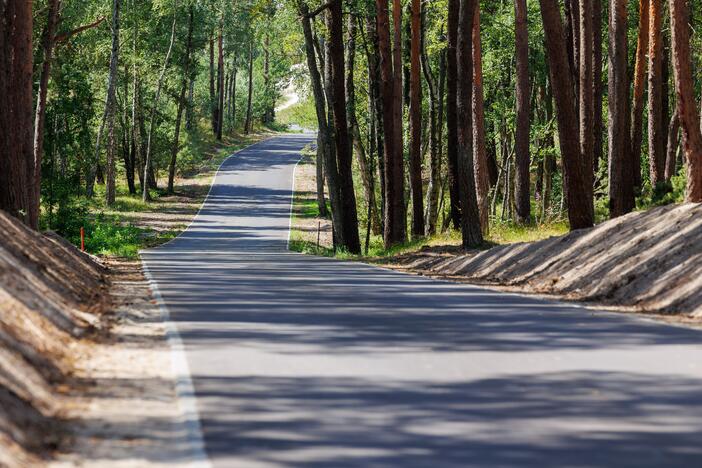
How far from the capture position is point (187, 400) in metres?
9.25

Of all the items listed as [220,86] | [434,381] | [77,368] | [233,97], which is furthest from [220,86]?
[434,381]

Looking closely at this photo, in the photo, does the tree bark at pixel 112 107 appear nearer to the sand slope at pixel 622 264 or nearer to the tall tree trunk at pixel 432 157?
the tall tree trunk at pixel 432 157

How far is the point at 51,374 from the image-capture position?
10.3 meters

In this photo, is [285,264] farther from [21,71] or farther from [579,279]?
[579,279]

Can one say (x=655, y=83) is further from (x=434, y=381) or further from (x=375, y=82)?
(x=434, y=381)

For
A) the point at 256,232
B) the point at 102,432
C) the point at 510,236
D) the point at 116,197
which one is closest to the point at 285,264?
the point at 510,236

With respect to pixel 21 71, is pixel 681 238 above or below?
below

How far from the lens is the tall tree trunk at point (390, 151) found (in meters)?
42.8

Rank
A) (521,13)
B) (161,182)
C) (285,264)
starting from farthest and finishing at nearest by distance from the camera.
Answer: (161,182), (521,13), (285,264)

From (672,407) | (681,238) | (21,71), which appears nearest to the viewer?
(672,407)

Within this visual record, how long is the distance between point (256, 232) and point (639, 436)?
5693cm

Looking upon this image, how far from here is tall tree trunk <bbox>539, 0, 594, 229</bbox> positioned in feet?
84.7

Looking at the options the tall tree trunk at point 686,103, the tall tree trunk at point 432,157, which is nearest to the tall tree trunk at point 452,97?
the tall tree trunk at point 432,157

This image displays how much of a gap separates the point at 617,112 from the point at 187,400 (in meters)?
25.0
